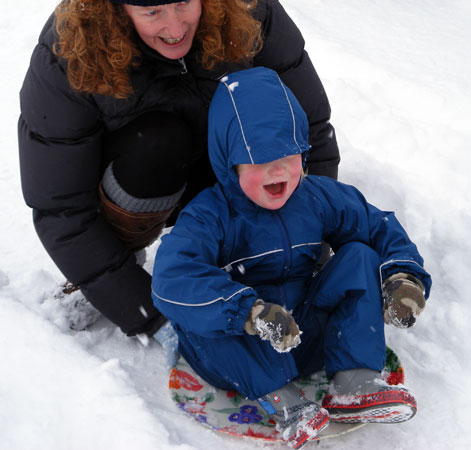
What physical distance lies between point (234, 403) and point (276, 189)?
614 millimetres

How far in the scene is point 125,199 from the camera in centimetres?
197

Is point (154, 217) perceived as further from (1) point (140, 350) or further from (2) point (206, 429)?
(2) point (206, 429)

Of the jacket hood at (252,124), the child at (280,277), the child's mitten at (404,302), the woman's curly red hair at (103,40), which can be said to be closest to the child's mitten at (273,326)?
the child at (280,277)

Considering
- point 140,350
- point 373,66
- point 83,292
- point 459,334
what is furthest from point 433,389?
point 373,66

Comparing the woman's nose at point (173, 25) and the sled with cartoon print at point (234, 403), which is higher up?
the woman's nose at point (173, 25)

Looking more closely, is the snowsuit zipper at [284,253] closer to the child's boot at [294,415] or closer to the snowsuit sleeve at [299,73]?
the child's boot at [294,415]

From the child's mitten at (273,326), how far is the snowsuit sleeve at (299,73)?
0.85m

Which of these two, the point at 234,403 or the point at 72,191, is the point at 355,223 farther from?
the point at 72,191

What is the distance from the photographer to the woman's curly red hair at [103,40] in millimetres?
1649

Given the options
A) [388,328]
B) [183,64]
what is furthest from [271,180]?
[388,328]

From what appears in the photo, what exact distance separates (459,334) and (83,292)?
120 centimetres

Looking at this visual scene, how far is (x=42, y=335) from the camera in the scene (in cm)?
178

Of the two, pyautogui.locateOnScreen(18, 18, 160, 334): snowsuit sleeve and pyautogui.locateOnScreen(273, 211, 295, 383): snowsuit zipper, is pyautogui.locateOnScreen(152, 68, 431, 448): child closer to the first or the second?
pyautogui.locateOnScreen(273, 211, 295, 383): snowsuit zipper

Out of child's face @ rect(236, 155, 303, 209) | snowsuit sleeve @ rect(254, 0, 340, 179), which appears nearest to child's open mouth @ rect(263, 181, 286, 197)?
child's face @ rect(236, 155, 303, 209)
